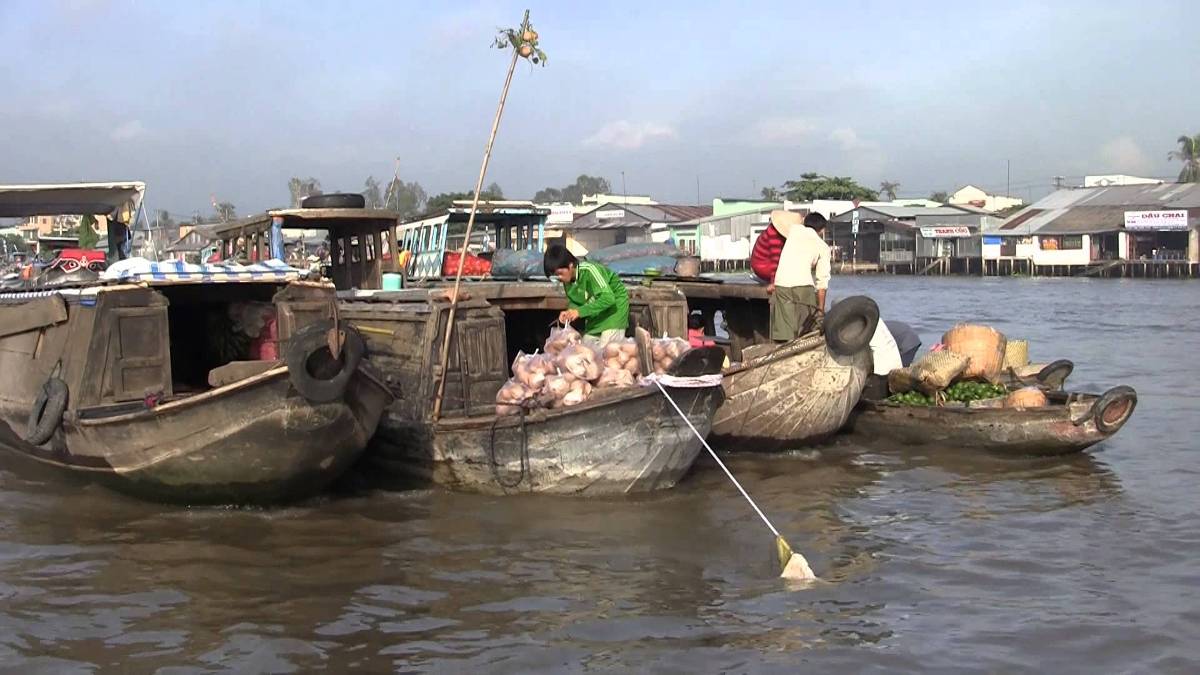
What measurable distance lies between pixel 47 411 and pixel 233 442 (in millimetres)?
1516

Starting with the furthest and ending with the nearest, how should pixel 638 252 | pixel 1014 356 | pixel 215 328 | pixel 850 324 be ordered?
pixel 638 252 < pixel 1014 356 < pixel 215 328 < pixel 850 324

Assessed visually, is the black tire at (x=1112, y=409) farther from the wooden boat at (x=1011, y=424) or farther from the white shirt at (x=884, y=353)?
the white shirt at (x=884, y=353)

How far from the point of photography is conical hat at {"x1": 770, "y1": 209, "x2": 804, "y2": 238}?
29.8 ft

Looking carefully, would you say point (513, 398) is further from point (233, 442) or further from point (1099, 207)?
point (1099, 207)

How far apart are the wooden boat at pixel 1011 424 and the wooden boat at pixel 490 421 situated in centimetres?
220

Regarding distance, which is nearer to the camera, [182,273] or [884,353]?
[182,273]

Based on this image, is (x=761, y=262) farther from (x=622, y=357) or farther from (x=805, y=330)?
(x=622, y=357)

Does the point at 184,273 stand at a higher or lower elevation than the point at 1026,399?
higher

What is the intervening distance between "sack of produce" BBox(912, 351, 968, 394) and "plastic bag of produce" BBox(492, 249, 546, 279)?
13.3 ft

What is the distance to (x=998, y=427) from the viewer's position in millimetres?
8914

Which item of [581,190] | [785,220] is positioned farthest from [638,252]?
[581,190]

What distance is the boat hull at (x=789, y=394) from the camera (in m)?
8.42

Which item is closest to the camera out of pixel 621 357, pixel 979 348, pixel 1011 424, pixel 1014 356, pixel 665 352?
pixel 621 357

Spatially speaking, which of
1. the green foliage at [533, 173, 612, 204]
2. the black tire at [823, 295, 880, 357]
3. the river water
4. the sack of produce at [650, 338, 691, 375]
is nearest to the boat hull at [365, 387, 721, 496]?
the river water
